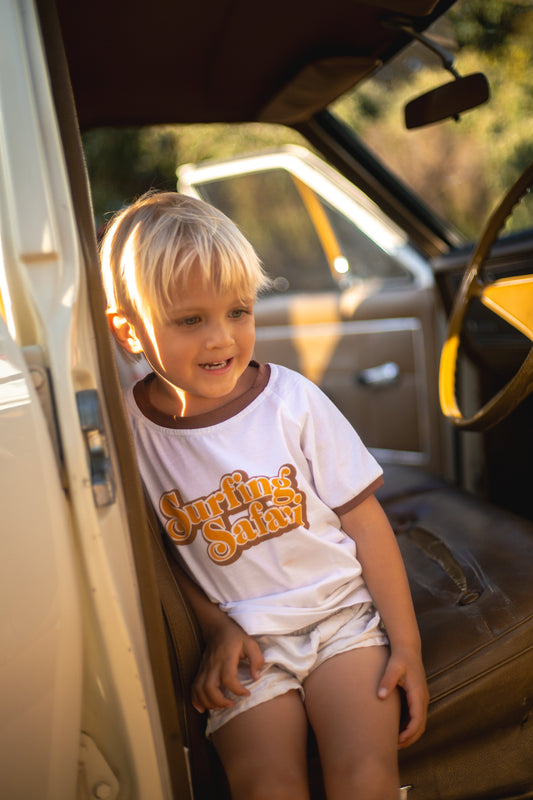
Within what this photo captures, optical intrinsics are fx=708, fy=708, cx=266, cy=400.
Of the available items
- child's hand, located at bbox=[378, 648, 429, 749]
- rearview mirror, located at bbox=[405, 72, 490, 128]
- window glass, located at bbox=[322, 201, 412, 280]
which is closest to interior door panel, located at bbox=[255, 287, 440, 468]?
window glass, located at bbox=[322, 201, 412, 280]

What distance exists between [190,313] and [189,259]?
90mm

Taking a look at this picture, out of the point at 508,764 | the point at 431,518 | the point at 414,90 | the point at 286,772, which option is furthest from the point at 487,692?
the point at 414,90

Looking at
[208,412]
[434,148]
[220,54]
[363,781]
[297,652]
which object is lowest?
[363,781]

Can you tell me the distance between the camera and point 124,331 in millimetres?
1313

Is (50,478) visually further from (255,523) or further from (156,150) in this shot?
(156,150)

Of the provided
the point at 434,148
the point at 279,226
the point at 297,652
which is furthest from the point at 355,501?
the point at 434,148

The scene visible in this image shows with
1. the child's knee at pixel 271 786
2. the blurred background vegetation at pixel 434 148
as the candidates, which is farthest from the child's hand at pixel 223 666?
the blurred background vegetation at pixel 434 148

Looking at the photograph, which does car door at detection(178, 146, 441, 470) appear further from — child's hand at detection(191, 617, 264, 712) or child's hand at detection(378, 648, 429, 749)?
child's hand at detection(191, 617, 264, 712)

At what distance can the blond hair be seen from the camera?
1.18m

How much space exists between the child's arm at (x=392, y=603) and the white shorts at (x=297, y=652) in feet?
0.13

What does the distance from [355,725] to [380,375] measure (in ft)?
6.15

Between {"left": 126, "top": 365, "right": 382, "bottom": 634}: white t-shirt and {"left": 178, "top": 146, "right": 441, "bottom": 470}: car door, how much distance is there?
1.50 m

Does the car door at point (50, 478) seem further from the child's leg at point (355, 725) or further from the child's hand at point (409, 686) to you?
the child's hand at point (409, 686)

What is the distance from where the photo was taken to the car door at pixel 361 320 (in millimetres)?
2760
